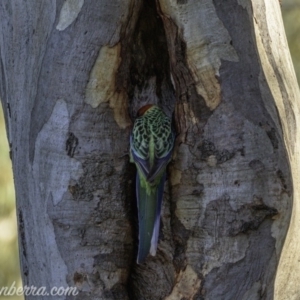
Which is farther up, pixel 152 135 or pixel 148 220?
pixel 152 135

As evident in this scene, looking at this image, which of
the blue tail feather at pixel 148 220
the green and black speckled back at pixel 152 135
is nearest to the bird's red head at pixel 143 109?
the green and black speckled back at pixel 152 135

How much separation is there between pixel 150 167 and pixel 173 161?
0.35ft

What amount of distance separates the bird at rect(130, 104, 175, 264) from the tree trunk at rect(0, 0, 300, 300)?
0.04 m

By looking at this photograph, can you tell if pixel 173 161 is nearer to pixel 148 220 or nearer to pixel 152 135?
pixel 152 135

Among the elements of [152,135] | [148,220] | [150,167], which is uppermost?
[152,135]

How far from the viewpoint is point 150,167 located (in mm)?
3039

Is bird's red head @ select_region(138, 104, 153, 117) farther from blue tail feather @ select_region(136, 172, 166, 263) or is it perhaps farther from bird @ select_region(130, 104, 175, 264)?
blue tail feather @ select_region(136, 172, 166, 263)

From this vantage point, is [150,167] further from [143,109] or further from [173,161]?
[143,109]

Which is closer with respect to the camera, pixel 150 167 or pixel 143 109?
pixel 150 167

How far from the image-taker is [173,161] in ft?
10.2

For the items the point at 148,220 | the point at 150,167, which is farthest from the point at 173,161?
the point at 148,220

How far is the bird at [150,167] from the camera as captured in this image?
3.01m

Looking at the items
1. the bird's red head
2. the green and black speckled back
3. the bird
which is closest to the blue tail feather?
the bird

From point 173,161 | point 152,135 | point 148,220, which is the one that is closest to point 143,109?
point 152,135
